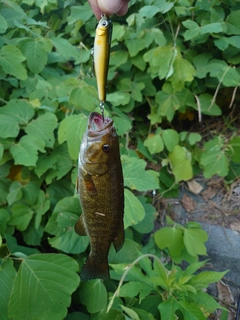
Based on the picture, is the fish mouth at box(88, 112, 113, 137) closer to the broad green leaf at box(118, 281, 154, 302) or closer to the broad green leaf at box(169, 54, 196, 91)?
the broad green leaf at box(118, 281, 154, 302)

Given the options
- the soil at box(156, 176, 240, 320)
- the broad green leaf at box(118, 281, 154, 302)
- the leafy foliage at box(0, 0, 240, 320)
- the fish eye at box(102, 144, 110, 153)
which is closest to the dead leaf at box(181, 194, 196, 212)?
the soil at box(156, 176, 240, 320)

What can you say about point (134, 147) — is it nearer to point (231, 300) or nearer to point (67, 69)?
point (67, 69)

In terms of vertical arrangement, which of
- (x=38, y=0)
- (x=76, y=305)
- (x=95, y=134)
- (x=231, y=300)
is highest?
(x=38, y=0)

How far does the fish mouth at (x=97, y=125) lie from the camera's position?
1021mm

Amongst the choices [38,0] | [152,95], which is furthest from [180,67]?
[38,0]

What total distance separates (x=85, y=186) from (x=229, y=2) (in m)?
2.02

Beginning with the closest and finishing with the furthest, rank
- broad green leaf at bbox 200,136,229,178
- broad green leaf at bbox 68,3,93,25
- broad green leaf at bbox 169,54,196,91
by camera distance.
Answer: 1. broad green leaf at bbox 200,136,229,178
2. broad green leaf at bbox 169,54,196,91
3. broad green leaf at bbox 68,3,93,25

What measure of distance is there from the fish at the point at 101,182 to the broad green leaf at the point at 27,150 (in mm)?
708

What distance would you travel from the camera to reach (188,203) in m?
2.50

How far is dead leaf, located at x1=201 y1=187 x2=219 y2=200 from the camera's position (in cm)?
248

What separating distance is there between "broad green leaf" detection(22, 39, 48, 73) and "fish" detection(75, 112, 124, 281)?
1391 mm

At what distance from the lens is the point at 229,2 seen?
7.93ft

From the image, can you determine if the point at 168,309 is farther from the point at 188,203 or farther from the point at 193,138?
the point at 193,138

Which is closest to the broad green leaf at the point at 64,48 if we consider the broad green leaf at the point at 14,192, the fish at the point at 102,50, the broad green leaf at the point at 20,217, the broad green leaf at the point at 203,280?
the broad green leaf at the point at 14,192
